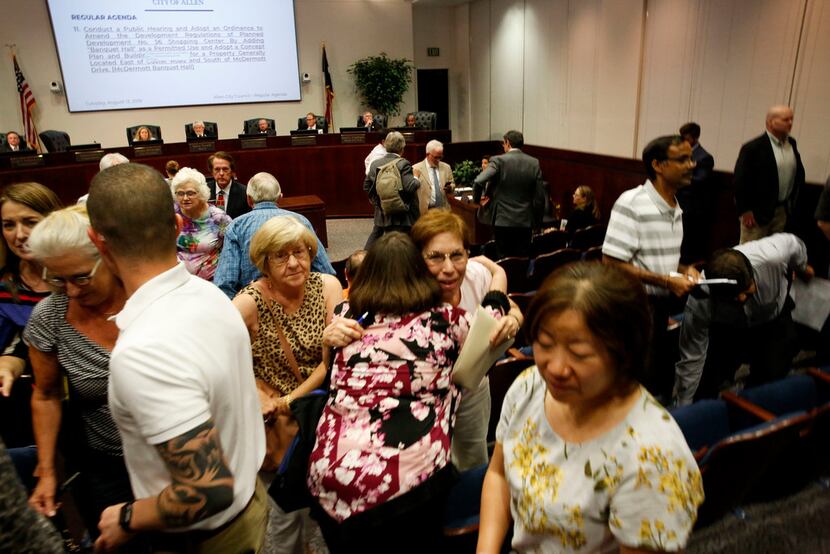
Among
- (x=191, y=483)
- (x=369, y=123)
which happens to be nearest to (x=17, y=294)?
(x=191, y=483)

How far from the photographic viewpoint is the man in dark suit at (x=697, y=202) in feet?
17.0

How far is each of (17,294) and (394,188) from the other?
10.2 feet

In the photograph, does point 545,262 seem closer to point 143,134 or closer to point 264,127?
point 264,127

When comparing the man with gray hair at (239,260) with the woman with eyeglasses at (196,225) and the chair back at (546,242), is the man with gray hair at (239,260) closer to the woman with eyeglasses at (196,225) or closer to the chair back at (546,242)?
the woman with eyeglasses at (196,225)

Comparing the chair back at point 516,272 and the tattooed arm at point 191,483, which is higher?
the tattooed arm at point 191,483

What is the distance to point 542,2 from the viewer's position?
26.7 ft

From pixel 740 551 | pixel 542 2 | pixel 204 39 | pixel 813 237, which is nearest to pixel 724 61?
pixel 813 237

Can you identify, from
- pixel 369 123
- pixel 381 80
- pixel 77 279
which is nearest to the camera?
pixel 77 279

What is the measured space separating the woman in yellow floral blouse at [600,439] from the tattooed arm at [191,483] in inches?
24.0

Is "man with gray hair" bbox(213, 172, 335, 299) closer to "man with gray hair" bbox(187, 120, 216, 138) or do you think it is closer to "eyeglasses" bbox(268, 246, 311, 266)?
"eyeglasses" bbox(268, 246, 311, 266)

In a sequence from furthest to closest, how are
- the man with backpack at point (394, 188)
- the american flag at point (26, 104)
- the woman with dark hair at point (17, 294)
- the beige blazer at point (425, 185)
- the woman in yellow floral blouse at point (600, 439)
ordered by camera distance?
1. the american flag at point (26, 104)
2. the beige blazer at point (425, 185)
3. the man with backpack at point (394, 188)
4. the woman with dark hair at point (17, 294)
5. the woman in yellow floral blouse at point (600, 439)

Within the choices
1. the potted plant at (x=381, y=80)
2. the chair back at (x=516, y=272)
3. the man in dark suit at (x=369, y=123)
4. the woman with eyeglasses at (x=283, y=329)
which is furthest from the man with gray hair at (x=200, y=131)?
the woman with eyeglasses at (x=283, y=329)

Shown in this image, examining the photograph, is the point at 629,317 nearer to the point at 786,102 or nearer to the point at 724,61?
the point at 786,102

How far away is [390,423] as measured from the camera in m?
1.31
